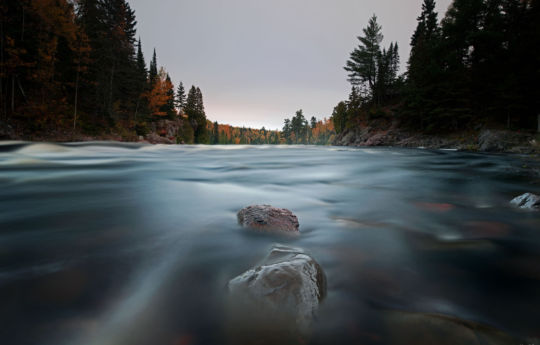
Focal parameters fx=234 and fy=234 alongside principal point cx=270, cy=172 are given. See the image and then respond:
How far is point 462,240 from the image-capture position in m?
2.17

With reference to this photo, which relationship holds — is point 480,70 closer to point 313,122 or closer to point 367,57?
point 367,57

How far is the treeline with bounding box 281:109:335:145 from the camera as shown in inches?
→ 4173

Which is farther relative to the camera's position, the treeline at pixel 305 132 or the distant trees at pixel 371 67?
the treeline at pixel 305 132

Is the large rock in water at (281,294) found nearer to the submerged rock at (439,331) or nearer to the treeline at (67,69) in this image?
the submerged rock at (439,331)

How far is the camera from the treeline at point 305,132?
348 ft

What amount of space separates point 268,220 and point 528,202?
11.6ft

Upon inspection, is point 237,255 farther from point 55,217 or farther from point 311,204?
point 55,217

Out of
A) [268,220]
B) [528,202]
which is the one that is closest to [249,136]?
[528,202]

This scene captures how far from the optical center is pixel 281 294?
1.26m

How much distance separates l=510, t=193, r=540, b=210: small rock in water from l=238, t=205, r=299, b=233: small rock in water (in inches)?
124

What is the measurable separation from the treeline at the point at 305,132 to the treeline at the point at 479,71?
2926 inches

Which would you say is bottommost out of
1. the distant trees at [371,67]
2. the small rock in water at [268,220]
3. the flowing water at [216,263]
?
the flowing water at [216,263]

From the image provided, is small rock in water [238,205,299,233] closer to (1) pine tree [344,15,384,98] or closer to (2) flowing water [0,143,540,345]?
(2) flowing water [0,143,540,345]

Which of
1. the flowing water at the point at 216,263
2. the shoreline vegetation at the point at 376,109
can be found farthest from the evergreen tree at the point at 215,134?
the flowing water at the point at 216,263
